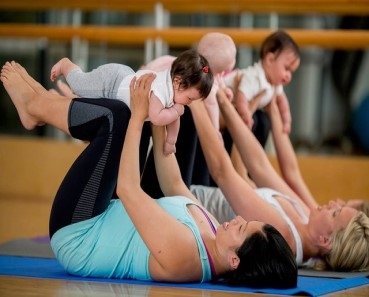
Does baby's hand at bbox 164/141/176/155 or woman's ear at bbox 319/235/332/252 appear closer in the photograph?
baby's hand at bbox 164/141/176/155

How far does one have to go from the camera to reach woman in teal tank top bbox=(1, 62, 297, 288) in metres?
2.52

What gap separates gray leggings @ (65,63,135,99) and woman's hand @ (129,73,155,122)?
0.11 m

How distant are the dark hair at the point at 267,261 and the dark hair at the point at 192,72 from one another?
396mm

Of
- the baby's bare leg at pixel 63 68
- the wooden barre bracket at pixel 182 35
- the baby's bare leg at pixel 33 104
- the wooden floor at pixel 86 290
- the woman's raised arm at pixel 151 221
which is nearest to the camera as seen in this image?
the wooden floor at pixel 86 290

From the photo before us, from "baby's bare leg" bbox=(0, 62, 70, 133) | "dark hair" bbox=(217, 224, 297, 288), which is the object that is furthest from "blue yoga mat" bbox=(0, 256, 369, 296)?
"baby's bare leg" bbox=(0, 62, 70, 133)

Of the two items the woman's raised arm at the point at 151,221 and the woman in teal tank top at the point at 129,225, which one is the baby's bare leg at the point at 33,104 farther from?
the woman's raised arm at the point at 151,221

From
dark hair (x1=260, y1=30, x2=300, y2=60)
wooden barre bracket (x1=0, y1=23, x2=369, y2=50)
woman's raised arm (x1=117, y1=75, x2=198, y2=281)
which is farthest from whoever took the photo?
wooden barre bracket (x1=0, y1=23, x2=369, y2=50)

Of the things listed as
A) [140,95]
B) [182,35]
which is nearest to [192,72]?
[140,95]

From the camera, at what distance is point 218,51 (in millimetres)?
3301

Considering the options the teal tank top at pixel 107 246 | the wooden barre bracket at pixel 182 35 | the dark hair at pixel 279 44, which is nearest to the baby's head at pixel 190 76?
the teal tank top at pixel 107 246

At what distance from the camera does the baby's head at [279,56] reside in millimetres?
3725

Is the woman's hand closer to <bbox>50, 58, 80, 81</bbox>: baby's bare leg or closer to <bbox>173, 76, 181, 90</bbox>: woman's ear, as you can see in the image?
<bbox>173, 76, 181, 90</bbox>: woman's ear

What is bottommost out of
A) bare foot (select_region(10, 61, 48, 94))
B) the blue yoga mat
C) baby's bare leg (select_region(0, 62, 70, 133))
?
the blue yoga mat

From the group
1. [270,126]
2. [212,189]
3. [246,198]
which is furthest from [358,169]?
[246,198]
